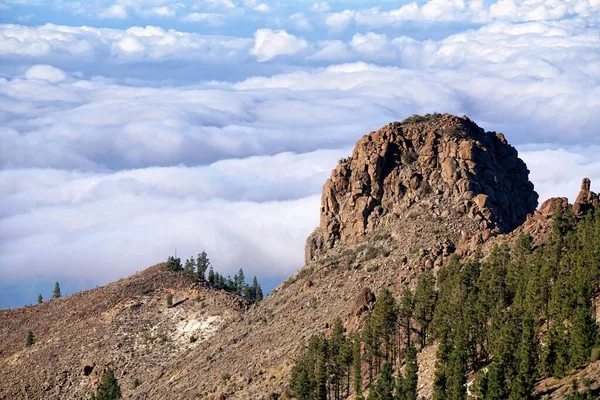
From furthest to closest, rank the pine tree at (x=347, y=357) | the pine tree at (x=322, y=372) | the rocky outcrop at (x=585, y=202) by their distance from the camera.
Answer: the rocky outcrop at (x=585, y=202) → the pine tree at (x=347, y=357) → the pine tree at (x=322, y=372)

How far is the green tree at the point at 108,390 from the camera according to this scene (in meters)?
146

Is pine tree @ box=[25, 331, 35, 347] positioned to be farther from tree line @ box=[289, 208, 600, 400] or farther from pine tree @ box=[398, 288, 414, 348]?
pine tree @ box=[398, 288, 414, 348]

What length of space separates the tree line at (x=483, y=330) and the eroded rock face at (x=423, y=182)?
18.1m

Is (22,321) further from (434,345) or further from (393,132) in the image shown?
(434,345)

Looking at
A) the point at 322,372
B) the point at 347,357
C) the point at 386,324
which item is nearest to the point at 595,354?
the point at 386,324

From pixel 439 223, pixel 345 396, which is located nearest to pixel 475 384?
pixel 345 396

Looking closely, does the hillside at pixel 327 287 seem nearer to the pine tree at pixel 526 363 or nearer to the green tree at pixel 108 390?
the green tree at pixel 108 390

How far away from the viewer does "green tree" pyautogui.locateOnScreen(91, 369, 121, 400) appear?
481ft

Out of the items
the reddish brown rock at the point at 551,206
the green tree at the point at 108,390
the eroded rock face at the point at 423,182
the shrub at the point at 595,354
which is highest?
the eroded rock face at the point at 423,182

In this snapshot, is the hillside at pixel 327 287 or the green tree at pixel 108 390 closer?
the hillside at pixel 327 287

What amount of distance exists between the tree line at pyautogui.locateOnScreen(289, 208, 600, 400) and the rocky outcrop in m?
2.81

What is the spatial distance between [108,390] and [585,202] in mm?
60070

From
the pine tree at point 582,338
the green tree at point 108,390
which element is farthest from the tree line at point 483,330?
the green tree at point 108,390

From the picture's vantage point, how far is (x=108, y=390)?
147 metres
